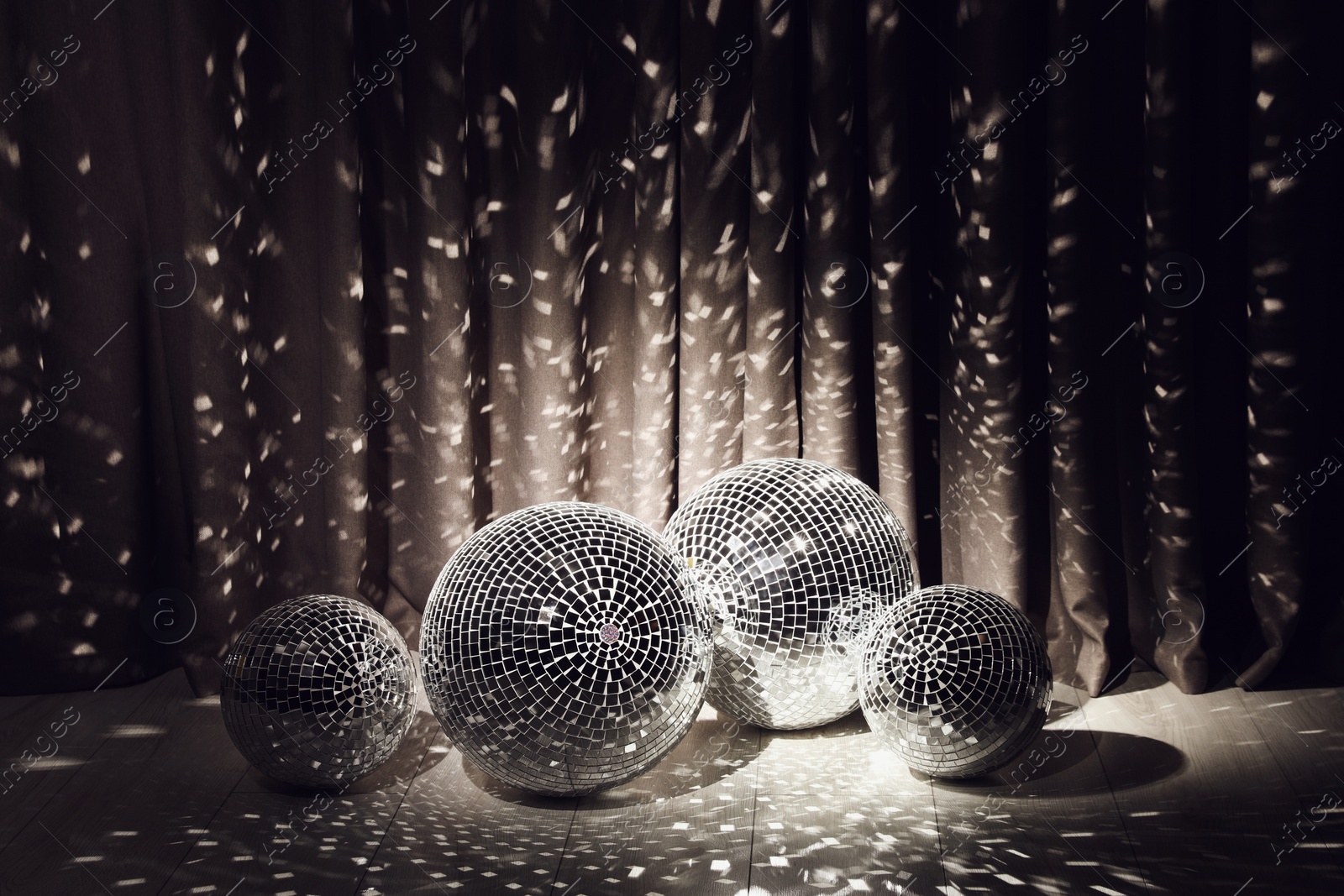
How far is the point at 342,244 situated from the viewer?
216cm

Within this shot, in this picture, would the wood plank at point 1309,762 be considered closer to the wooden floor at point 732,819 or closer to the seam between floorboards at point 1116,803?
the wooden floor at point 732,819

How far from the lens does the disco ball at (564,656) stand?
1.68 metres

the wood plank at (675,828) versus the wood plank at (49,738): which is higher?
the wood plank at (49,738)

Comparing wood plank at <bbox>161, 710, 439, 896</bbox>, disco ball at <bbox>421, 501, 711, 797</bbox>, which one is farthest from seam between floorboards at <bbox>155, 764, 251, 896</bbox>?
disco ball at <bbox>421, 501, 711, 797</bbox>

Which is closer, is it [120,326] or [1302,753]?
[1302,753]

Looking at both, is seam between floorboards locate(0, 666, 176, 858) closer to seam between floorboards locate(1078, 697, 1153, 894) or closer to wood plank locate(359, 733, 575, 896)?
wood plank locate(359, 733, 575, 896)

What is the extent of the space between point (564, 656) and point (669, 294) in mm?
795

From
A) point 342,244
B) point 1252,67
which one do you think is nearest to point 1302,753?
point 1252,67

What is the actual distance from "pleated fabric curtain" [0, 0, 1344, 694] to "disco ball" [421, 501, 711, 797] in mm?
527

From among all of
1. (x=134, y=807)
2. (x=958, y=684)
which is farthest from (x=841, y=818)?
(x=134, y=807)

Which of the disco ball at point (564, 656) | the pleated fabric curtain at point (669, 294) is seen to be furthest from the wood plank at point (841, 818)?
the pleated fabric curtain at point (669, 294)

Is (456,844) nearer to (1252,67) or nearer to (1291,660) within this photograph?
(1291,660)

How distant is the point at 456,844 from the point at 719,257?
111 cm

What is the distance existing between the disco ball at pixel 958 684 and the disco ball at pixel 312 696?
2.47 feet
